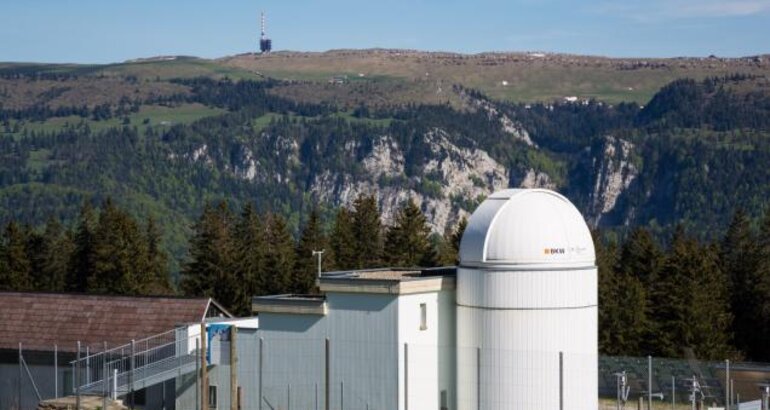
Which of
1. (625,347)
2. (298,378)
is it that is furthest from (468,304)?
(625,347)

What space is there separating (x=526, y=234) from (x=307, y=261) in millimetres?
35260

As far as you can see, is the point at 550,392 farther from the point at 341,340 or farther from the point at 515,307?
the point at 341,340

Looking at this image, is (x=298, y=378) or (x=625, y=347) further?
(x=625, y=347)

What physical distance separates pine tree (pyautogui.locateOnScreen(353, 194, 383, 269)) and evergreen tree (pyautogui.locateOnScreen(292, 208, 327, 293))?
2.22m

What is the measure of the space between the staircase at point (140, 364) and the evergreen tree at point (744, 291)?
31617 mm

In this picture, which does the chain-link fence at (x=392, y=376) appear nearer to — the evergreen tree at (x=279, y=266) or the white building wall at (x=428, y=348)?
the white building wall at (x=428, y=348)

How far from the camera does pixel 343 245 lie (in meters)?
86.4

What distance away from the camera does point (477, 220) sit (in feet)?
158

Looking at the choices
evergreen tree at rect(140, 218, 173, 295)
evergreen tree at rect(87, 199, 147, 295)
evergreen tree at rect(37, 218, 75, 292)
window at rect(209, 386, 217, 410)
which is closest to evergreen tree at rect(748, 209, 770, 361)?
evergreen tree at rect(140, 218, 173, 295)

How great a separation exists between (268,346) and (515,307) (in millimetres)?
7896

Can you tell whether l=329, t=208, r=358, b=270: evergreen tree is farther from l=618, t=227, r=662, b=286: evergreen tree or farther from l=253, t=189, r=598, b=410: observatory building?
l=253, t=189, r=598, b=410: observatory building

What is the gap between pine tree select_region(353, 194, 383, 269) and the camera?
86.9m

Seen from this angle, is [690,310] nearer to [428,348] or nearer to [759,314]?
[759,314]

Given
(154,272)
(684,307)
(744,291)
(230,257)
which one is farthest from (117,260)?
(744,291)
